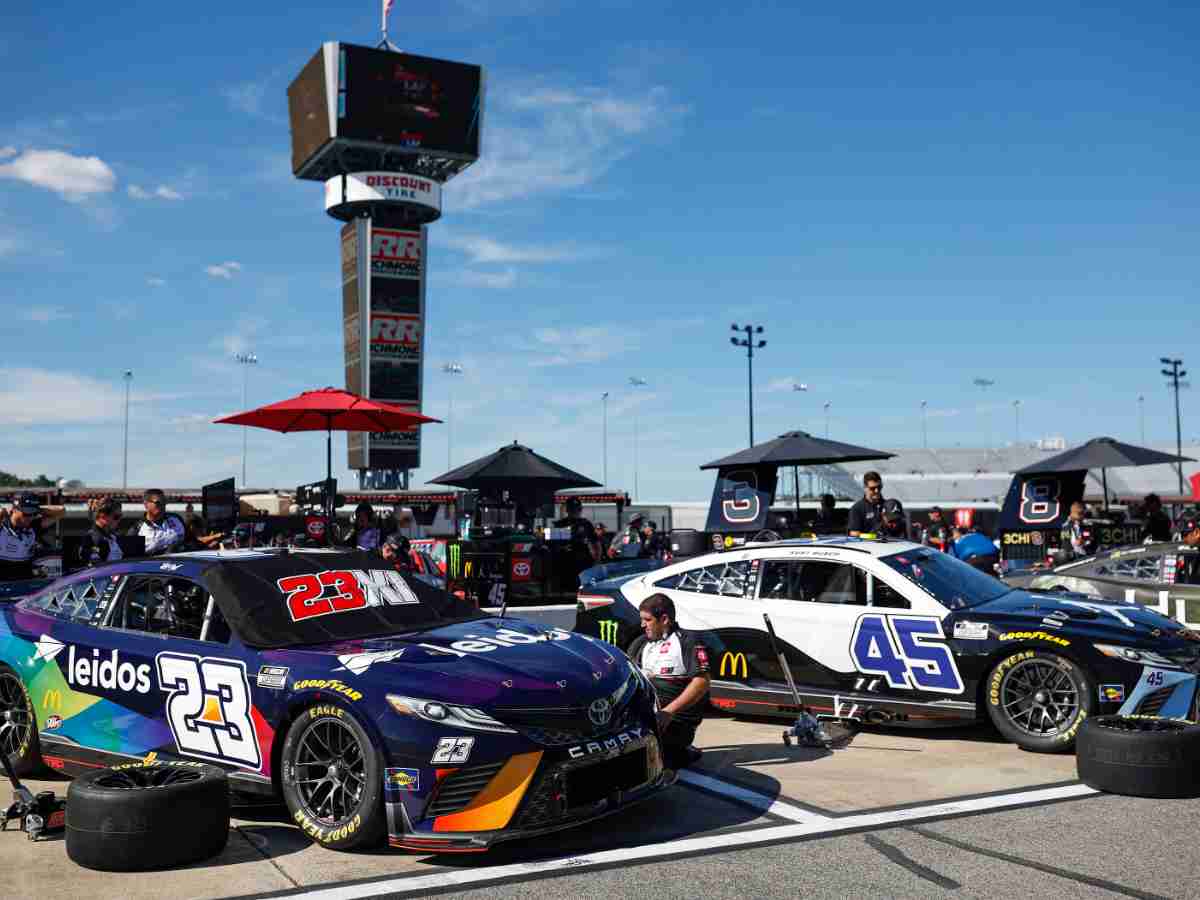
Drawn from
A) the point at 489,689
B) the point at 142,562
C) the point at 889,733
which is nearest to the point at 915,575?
the point at 889,733

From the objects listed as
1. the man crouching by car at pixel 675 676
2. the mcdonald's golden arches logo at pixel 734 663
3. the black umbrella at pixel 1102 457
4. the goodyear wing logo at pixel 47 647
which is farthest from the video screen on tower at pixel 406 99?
the man crouching by car at pixel 675 676

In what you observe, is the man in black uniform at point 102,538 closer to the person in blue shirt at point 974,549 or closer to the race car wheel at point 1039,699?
the race car wheel at point 1039,699

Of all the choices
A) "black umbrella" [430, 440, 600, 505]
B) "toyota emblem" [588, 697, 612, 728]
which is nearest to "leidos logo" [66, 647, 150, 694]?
"toyota emblem" [588, 697, 612, 728]

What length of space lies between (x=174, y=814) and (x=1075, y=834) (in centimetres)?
406

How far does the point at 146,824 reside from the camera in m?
4.85

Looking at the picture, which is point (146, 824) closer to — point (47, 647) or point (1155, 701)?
point (47, 647)

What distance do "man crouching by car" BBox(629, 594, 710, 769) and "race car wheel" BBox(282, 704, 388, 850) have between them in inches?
80.8

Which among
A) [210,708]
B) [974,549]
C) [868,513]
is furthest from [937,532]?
[210,708]

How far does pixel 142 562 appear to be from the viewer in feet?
21.1

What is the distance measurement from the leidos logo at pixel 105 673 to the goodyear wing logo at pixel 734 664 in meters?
4.13

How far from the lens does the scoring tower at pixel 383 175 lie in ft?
304

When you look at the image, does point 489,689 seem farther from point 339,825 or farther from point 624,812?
point 624,812

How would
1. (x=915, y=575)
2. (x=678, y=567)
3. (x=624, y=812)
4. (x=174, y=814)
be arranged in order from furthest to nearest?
(x=678, y=567) < (x=915, y=575) < (x=624, y=812) < (x=174, y=814)

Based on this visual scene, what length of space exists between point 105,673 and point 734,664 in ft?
14.1
